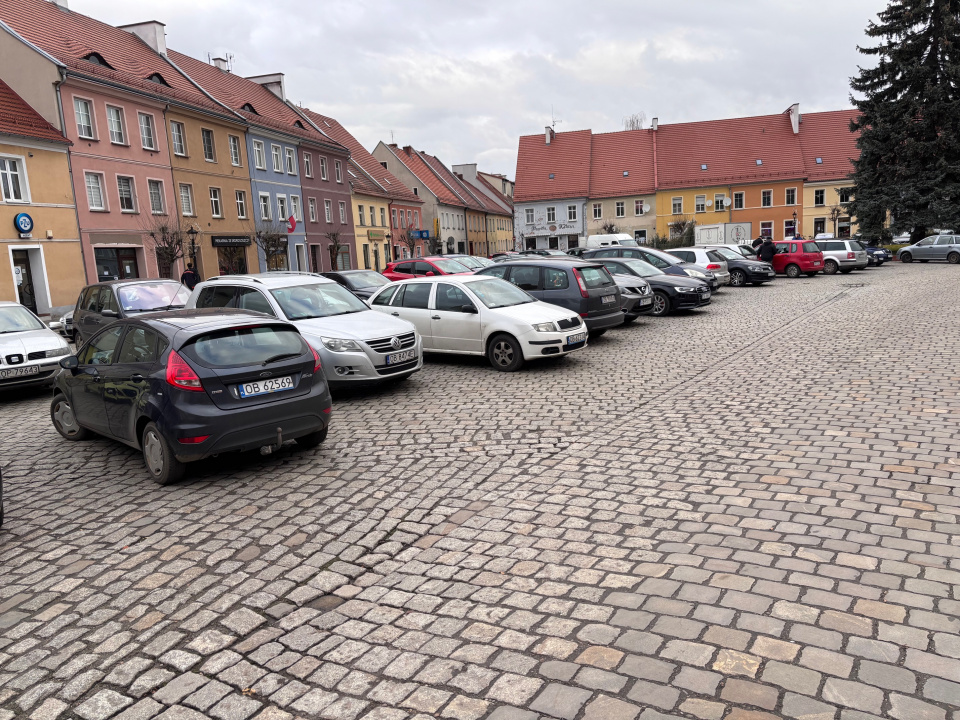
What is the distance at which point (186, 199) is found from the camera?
36000mm

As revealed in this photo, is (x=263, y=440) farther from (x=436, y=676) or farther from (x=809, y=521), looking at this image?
(x=809, y=521)

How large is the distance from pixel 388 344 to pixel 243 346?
3.58 m

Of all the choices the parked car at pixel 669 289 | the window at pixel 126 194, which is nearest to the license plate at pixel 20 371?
the parked car at pixel 669 289

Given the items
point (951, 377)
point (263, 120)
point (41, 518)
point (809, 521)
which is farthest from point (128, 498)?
point (263, 120)

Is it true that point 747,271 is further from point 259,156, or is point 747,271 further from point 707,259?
→ point 259,156

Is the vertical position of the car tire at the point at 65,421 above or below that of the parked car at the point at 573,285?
below

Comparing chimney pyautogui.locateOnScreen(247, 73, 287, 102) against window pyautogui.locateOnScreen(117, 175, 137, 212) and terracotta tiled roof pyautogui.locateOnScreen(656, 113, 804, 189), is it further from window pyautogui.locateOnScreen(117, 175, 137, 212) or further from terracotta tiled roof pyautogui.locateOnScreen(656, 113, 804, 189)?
terracotta tiled roof pyautogui.locateOnScreen(656, 113, 804, 189)

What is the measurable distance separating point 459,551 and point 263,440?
→ 2553mm

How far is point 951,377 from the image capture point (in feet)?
30.1

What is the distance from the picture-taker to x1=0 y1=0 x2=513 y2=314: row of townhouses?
2750cm

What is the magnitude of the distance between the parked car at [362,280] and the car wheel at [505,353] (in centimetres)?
730

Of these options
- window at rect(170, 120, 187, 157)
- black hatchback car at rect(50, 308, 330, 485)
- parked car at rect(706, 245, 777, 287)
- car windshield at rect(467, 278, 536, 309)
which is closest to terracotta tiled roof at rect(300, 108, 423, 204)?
window at rect(170, 120, 187, 157)

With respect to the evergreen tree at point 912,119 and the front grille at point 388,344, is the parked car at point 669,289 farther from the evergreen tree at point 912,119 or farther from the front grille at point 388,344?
the evergreen tree at point 912,119

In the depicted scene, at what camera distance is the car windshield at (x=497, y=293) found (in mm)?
12395
